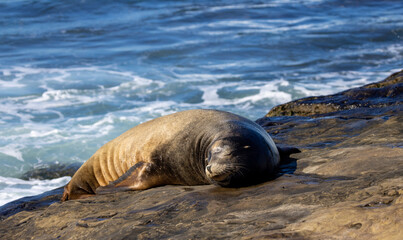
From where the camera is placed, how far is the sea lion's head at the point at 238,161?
394 centimetres

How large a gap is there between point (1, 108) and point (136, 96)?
3562 millimetres

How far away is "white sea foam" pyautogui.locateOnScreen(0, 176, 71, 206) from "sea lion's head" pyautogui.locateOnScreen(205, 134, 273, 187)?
4.69 metres

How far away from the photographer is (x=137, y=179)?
186 inches

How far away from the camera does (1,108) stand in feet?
44.5

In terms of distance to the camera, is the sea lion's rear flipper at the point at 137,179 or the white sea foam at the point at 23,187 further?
the white sea foam at the point at 23,187

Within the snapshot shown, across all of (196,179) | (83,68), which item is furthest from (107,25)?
(196,179)

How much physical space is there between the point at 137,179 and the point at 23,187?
14.4 feet

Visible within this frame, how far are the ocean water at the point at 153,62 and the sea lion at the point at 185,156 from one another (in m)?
3.26

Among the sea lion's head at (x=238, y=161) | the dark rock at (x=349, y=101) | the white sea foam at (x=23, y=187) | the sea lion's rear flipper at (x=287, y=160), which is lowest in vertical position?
the white sea foam at (x=23, y=187)

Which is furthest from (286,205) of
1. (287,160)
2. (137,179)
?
(137,179)

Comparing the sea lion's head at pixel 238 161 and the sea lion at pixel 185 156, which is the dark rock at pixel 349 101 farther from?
the sea lion's head at pixel 238 161

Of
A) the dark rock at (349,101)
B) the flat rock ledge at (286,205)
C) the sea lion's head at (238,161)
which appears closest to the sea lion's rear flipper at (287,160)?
the flat rock ledge at (286,205)

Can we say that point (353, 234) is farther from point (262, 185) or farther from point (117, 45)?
point (117, 45)

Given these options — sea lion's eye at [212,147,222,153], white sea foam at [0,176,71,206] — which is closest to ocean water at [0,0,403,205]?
white sea foam at [0,176,71,206]
